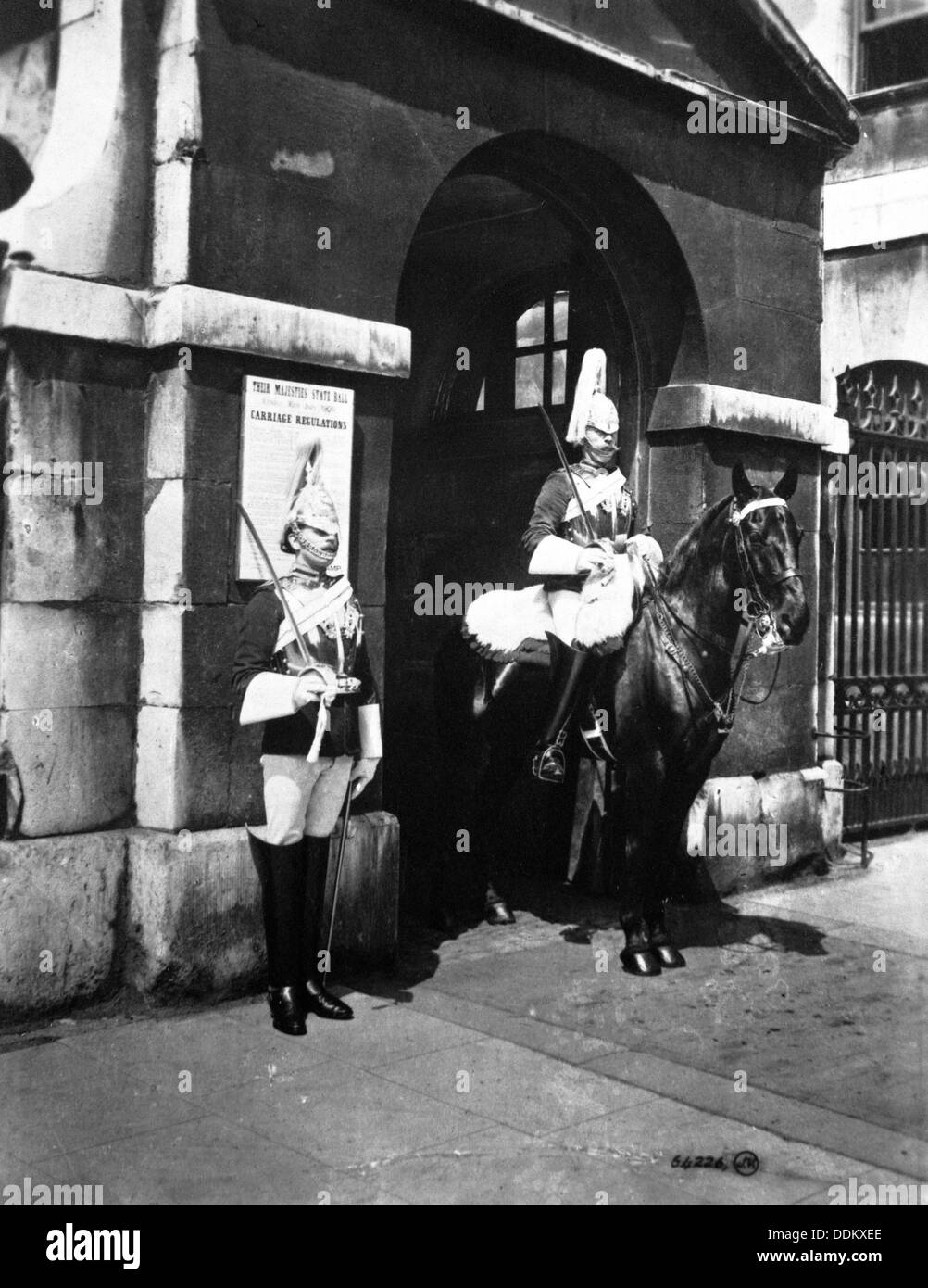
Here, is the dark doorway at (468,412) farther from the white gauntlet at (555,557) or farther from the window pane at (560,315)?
the white gauntlet at (555,557)

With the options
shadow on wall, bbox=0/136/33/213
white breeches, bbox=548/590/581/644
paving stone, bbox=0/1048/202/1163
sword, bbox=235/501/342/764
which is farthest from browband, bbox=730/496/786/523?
shadow on wall, bbox=0/136/33/213

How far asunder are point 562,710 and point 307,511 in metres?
1.84

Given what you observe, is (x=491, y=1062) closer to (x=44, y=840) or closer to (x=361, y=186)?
(x=44, y=840)

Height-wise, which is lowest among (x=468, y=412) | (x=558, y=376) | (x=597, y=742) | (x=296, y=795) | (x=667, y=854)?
(x=667, y=854)

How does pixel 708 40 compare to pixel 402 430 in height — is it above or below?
above

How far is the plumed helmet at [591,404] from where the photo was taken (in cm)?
721

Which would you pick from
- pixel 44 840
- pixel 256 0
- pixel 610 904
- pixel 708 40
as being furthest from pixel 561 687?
pixel 708 40

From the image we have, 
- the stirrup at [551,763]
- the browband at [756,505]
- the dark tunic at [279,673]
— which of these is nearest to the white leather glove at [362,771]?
the dark tunic at [279,673]

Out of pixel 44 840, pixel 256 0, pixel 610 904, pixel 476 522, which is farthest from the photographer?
pixel 476 522

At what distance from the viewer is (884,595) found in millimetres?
10414

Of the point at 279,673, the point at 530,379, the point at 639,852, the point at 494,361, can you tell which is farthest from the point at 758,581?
the point at 494,361

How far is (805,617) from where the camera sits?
660 cm

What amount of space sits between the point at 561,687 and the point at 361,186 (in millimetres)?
2566

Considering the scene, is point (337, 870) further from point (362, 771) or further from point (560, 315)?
point (560, 315)
